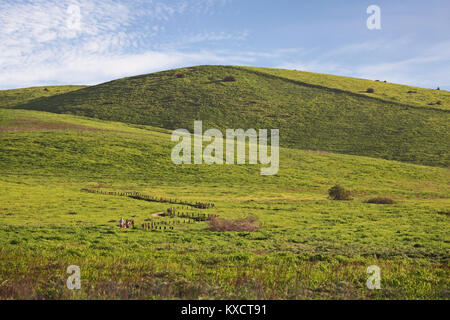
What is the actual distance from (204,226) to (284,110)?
100012mm

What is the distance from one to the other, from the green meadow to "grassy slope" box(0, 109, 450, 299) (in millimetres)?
150

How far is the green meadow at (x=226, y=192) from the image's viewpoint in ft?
47.3

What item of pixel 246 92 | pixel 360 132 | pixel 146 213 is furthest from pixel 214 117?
pixel 146 213

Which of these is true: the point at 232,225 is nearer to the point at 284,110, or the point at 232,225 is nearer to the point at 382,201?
the point at 382,201

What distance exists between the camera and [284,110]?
129125 mm

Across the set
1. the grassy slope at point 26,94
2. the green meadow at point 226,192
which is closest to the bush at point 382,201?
the green meadow at point 226,192

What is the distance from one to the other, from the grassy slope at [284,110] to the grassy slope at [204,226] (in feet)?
55.0

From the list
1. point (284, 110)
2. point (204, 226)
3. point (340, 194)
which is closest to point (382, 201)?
point (340, 194)

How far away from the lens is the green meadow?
14430mm

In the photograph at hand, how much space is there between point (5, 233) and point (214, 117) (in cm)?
9812

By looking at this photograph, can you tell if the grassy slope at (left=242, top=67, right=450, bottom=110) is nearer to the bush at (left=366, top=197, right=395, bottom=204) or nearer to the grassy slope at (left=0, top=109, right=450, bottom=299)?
the grassy slope at (left=0, top=109, right=450, bottom=299)

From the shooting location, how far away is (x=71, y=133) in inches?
3615

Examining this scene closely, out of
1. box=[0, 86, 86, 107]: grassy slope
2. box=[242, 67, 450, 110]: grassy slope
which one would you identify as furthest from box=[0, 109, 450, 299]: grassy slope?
box=[242, 67, 450, 110]: grassy slope
